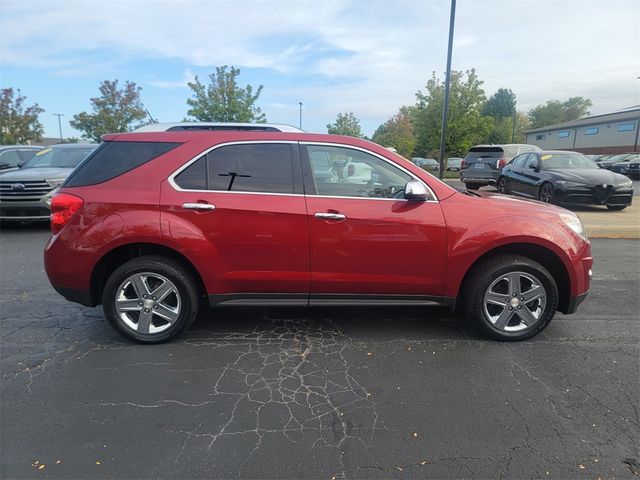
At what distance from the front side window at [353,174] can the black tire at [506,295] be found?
97 centimetres

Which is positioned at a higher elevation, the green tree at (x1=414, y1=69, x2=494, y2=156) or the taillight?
the green tree at (x1=414, y1=69, x2=494, y2=156)

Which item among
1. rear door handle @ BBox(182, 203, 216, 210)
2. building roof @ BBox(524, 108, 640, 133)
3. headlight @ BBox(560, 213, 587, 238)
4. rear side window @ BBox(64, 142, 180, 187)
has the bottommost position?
headlight @ BBox(560, 213, 587, 238)

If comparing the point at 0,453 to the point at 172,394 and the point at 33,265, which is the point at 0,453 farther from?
Result: the point at 33,265

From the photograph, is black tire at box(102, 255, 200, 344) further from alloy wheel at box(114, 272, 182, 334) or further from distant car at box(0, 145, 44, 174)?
distant car at box(0, 145, 44, 174)

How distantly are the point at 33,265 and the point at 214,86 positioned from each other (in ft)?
68.8

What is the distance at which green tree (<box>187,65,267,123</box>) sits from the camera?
24781mm

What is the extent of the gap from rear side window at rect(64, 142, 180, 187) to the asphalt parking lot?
1406mm

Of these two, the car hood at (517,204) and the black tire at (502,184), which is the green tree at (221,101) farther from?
the car hood at (517,204)

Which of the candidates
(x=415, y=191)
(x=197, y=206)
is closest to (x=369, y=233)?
(x=415, y=191)

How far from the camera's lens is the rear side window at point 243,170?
372 centimetres

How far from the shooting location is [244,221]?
3.65 metres

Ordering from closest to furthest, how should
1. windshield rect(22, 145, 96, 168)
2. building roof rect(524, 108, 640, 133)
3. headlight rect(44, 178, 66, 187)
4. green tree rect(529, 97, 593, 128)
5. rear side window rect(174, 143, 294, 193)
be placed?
rear side window rect(174, 143, 294, 193) < headlight rect(44, 178, 66, 187) < windshield rect(22, 145, 96, 168) < building roof rect(524, 108, 640, 133) < green tree rect(529, 97, 593, 128)

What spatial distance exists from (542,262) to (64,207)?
13.4ft

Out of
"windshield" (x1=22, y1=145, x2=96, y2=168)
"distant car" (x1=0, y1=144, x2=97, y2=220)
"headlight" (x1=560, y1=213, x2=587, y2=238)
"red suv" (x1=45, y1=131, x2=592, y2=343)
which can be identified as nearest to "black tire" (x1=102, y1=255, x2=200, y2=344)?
"red suv" (x1=45, y1=131, x2=592, y2=343)
